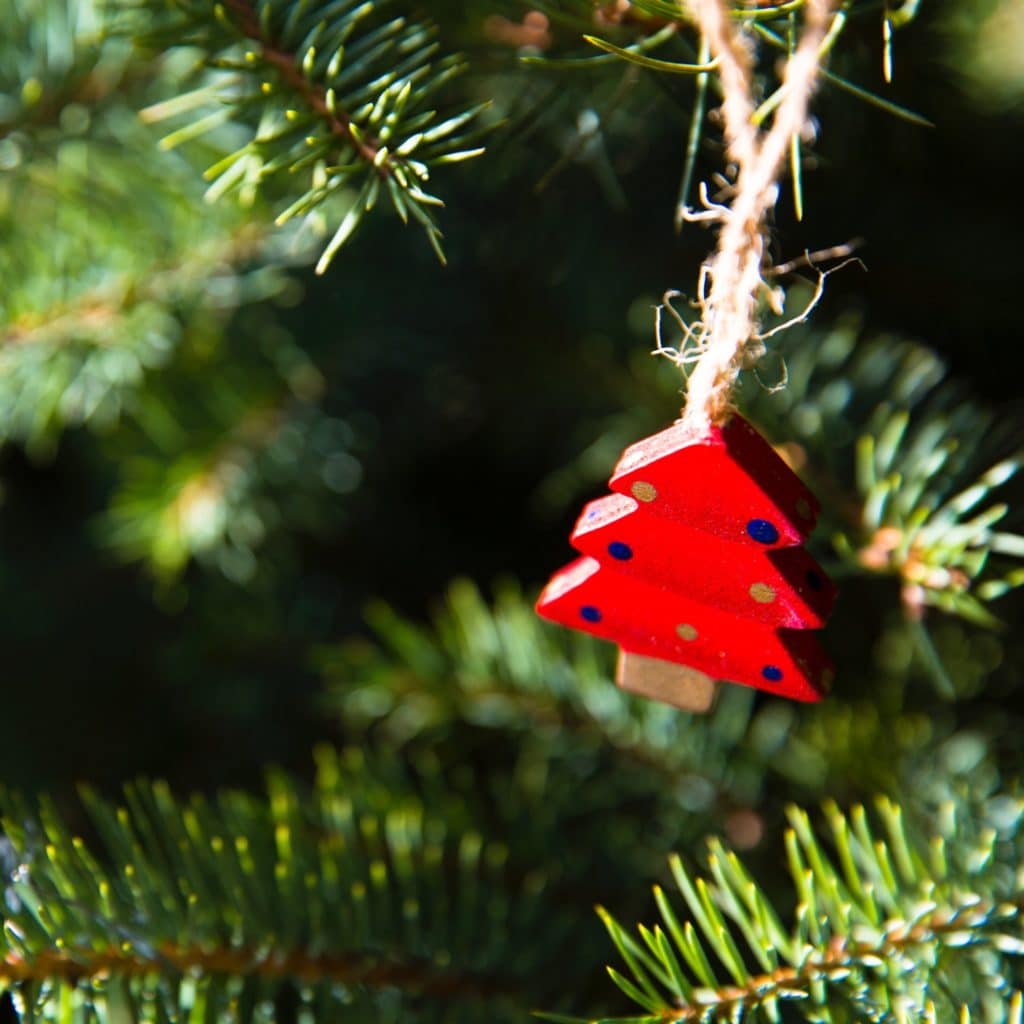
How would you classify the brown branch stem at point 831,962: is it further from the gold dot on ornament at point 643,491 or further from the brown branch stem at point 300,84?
the brown branch stem at point 300,84

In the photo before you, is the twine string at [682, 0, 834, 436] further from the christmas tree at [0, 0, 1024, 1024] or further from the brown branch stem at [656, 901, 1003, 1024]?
the brown branch stem at [656, 901, 1003, 1024]

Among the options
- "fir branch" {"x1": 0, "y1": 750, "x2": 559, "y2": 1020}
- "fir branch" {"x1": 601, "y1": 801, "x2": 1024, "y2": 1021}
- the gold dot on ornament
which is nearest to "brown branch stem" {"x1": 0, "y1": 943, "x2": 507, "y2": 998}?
"fir branch" {"x1": 0, "y1": 750, "x2": 559, "y2": 1020}

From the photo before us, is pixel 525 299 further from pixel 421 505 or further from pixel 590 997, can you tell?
pixel 590 997

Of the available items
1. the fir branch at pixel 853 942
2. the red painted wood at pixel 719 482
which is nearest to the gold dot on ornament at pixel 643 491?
the red painted wood at pixel 719 482

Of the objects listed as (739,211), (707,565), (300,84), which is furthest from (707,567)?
(300,84)

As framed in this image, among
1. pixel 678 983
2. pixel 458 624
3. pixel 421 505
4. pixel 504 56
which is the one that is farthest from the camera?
pixel 421 505

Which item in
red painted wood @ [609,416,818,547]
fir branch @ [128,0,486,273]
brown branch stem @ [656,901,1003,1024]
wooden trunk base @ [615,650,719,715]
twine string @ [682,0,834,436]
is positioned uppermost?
fir branch @ [128,0,486,273]

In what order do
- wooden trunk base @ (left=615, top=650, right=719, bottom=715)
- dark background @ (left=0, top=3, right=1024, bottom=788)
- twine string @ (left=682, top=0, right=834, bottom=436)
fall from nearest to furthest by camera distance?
twine string @ (left=682, top=0, right=834, bottom=436)
wooden trunk base @ (left=615, top=650, right=719, bottom=715)
dark background @ (left=0, top=3, right=1024, bottom=788)

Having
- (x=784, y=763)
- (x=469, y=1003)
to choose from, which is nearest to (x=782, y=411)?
(x=784, y=763)
